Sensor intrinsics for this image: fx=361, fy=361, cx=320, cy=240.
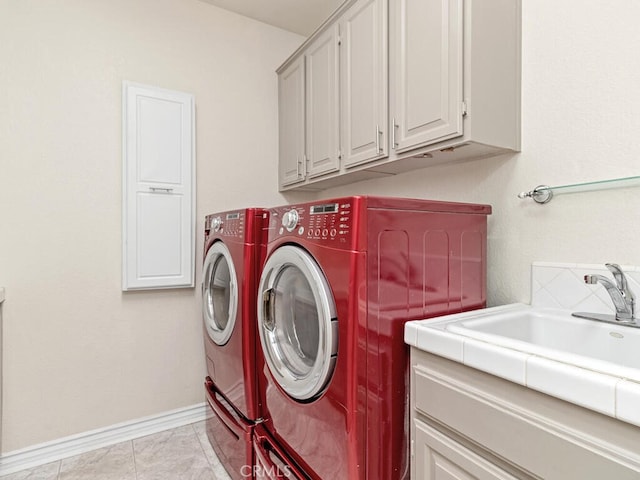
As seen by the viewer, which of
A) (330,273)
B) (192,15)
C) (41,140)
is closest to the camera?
(330,273)

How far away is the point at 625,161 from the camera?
1.18m

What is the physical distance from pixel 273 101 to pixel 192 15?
0.74 m

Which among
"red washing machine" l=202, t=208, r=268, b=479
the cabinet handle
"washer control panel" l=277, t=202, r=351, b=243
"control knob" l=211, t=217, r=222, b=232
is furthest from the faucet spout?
"control knob" l=211, t=217, r=222, b=232

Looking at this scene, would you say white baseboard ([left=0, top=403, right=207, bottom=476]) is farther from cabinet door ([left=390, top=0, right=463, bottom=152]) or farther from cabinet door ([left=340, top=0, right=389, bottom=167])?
cabinet door ([left=390, top=0, right=463, bottom=152])

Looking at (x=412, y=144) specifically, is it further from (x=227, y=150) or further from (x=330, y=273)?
(x=227, y=150)

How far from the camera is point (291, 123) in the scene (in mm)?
2508

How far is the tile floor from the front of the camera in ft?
6.03

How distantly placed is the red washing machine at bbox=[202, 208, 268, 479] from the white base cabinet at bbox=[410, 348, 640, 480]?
802 millimetres

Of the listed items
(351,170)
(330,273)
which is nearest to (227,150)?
(351,170)

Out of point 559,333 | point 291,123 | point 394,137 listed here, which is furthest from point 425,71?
point 291,123

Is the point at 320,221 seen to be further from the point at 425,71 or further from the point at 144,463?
the point at 144,463

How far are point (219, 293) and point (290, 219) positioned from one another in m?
0.90

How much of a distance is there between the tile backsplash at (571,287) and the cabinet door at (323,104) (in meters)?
1.14

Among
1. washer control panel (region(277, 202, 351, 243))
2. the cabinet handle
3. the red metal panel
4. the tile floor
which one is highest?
the cabinet handle
